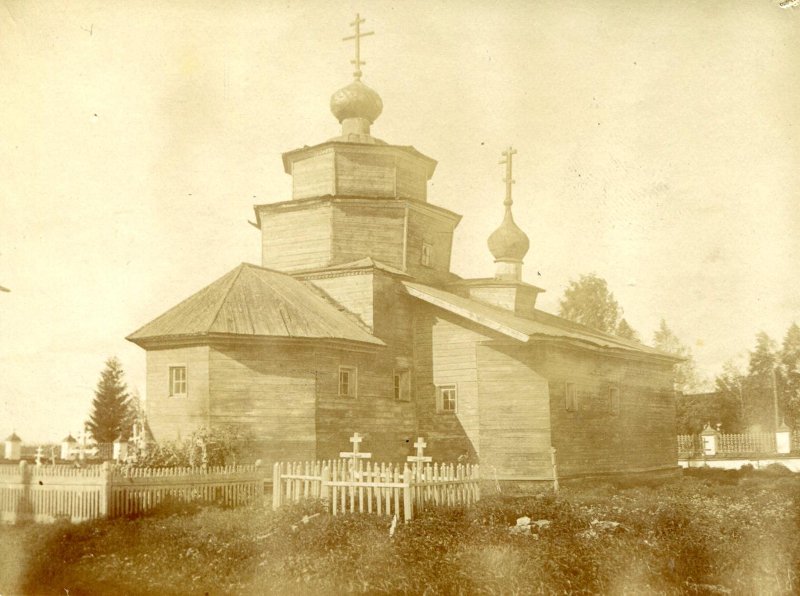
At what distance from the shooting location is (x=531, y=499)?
653 inches

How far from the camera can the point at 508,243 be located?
99.5ft

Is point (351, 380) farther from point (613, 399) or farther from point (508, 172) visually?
point (508, 172)

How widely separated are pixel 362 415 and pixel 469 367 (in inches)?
145

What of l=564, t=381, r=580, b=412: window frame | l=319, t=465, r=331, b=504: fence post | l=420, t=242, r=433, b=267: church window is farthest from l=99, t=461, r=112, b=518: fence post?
l=420, t=242, r=433, b=267: church window

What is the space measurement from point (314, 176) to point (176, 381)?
924 centimetres

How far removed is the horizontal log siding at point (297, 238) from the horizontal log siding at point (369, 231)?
33 cm

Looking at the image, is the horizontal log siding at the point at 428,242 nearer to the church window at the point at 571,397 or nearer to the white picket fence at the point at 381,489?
the church window at the point at 571,397

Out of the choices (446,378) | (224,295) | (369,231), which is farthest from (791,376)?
(224,295)

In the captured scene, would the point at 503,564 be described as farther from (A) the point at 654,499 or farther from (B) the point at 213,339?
(B) the point at 213,339

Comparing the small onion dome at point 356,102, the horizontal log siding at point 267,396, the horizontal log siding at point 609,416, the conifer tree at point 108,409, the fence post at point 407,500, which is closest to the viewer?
the fence post at point 407,500

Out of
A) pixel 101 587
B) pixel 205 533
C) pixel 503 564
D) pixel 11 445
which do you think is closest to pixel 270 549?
pixel 205 533

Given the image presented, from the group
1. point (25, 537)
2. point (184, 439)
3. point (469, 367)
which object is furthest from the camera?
point (469, 367)

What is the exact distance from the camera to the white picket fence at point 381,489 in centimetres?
1381

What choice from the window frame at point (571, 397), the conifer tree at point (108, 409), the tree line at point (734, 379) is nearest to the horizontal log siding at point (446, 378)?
the window frame at point (571, 397)
